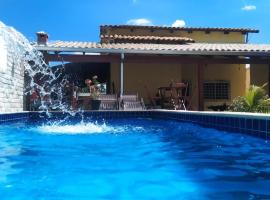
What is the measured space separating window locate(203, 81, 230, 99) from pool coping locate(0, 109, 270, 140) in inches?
246

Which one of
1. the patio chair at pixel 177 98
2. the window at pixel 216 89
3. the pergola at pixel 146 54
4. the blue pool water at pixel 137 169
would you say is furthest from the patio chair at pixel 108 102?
the blue pool water at pixel 137 169

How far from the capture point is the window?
1931 centimetres

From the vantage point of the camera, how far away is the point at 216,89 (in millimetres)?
19359

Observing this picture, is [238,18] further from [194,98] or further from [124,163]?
[124,163]

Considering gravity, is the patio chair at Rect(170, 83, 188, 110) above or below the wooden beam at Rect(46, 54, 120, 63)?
below

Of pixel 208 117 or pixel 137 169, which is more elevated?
pixel 208 117

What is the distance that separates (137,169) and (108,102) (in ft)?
33.9

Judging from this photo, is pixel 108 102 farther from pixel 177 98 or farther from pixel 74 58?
pixel 177 98

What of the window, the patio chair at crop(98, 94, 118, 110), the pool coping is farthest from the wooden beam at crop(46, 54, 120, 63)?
the window

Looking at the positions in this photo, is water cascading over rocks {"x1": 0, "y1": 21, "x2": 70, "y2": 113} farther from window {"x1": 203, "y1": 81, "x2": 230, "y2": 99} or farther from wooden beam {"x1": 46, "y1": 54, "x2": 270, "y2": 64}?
window {"x1": 203, "y1": 81, "x2": 230, "y2": 99}

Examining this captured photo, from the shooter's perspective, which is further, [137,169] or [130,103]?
[130,103]

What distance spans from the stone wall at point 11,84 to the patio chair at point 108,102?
8.60 feet

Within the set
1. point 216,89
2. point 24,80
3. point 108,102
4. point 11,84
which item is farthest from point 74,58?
point 216,89

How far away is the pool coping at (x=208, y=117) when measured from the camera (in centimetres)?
619
